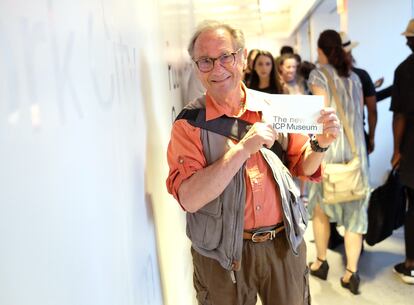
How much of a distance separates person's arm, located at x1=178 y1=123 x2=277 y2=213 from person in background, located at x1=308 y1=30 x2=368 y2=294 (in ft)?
4.10

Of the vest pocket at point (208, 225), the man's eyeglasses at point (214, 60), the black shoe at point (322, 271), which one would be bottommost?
the black shoe at point (322, 271)

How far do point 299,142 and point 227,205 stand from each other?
35 cm

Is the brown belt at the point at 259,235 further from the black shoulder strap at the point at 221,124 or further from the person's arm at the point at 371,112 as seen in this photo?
the person's arm at the point at 371,112

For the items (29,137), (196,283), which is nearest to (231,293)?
(196,283)

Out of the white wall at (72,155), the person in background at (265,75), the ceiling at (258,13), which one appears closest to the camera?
the white wall at (72,155)

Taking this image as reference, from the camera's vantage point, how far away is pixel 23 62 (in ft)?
1.93

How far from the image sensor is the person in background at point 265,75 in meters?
3.11

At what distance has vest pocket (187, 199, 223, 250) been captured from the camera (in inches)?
48.1

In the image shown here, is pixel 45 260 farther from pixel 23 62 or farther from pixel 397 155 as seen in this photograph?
pixel 397 155

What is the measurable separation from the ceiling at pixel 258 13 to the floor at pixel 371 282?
5.39ft

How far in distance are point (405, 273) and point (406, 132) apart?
87 cm

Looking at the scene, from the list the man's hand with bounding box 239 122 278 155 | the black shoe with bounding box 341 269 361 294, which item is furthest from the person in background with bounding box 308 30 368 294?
the man's hand with bounding box 239 122 278 155

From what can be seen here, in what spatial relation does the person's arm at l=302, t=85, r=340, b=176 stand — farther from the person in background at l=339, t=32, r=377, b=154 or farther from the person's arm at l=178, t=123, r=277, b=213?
the person in background at l=339, t=32, r=377, b=154

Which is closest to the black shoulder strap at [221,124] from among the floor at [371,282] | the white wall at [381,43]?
the floor at [371,282]
